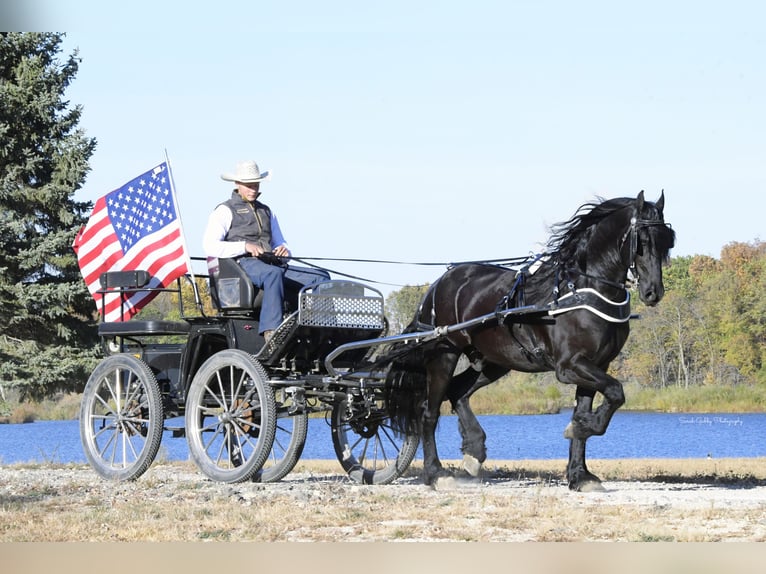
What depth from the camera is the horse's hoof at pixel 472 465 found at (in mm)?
10234

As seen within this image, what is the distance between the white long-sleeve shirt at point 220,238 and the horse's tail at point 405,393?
1.80 metres

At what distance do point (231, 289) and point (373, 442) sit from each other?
7.62 ft

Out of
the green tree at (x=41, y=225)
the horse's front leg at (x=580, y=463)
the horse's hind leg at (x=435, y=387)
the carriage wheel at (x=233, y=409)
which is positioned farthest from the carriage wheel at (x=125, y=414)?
the green tree at (x=41, y=225)

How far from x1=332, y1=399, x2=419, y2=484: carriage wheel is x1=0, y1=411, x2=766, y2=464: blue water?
3729mm

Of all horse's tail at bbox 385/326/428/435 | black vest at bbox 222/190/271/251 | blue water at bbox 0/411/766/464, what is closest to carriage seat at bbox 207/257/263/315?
black vest at bbox 222/190/271/251

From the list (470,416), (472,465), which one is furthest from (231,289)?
(472,465)

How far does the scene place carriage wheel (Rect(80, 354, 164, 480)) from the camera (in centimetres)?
1052

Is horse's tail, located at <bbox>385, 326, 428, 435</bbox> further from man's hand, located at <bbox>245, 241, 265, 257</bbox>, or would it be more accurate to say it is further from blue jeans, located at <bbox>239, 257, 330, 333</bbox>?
man's hand, located at <bbox>245, 241, 265, 257</bbox>

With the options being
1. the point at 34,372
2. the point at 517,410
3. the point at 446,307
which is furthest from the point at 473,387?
the point at 517,410

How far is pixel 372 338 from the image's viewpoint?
10.6 m

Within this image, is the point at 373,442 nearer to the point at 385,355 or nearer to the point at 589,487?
the point at 385,355

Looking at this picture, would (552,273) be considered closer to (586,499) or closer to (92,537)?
(586,499)

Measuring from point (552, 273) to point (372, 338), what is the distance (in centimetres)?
191

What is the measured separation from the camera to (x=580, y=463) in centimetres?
945
